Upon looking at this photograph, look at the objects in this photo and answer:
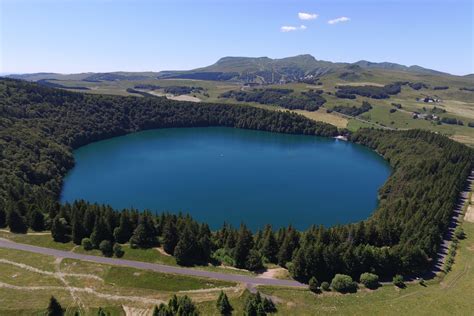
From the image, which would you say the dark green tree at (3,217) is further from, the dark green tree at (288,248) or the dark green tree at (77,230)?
the dark green tree at (288,248)

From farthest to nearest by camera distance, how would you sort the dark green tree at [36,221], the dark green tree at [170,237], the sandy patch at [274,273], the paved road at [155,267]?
the dark green tree at [36,221] → the dark green tree at [170,237] → the sandy patch at [274,273] → the paved road at [155,267]

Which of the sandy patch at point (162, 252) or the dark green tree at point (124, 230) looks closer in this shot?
the sandy patch at point (162, 252)

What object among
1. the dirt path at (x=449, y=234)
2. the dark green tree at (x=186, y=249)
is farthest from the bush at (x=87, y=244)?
the dirt path at (x=449, y=234)

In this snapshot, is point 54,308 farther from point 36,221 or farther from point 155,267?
point 36,221

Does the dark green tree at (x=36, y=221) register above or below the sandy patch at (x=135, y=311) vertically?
above

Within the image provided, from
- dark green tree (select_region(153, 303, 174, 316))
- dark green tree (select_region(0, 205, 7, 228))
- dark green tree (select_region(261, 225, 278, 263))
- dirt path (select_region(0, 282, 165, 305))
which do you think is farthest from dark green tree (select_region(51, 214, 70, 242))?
dark green tree (select_region(261, 225, 278, 263))

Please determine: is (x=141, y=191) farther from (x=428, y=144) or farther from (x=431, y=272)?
(x=428, y=144)

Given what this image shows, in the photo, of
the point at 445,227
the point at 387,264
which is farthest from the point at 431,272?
the point at 445,227
